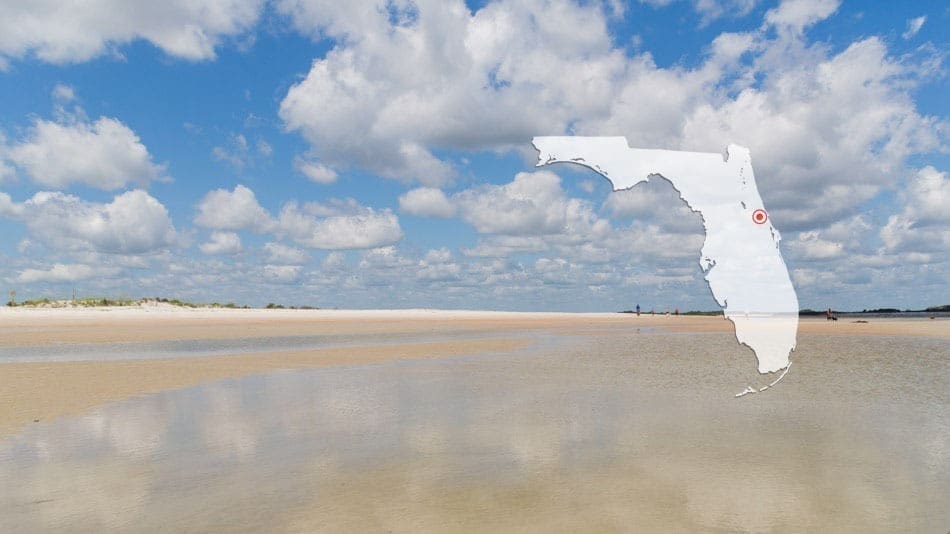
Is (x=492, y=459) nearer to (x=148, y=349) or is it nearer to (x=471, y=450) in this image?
(x=471, y=450)

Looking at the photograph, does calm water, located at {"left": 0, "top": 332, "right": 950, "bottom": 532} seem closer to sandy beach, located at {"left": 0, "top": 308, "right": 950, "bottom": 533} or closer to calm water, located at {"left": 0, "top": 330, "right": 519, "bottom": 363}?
sandy beach, located at {"left": 0, "top": 308, "right": 950, "bottom": 533}

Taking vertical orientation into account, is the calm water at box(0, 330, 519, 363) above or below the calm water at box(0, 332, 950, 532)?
above

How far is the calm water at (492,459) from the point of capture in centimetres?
630

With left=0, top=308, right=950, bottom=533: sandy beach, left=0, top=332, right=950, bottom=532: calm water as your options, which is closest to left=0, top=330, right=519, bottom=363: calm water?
left=0, top=308, right=950, bottom=533: sandy beach

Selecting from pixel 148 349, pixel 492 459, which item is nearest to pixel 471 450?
pixel 492 459

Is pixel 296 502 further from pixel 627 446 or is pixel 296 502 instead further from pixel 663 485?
pixel 627 446

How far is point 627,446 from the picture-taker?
914 cm

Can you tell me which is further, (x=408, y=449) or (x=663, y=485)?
(x=408, y=449)

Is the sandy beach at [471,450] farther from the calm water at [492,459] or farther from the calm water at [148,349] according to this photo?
the calm water at [148,349]

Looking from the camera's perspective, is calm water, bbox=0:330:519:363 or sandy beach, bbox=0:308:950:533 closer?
sandy beach, bbox=0:308:950:533

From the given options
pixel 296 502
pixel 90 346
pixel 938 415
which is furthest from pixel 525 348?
pixel 296 502

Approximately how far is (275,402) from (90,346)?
62.2ft

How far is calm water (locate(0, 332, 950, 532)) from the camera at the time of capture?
20.7ft

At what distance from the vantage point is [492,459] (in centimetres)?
846
